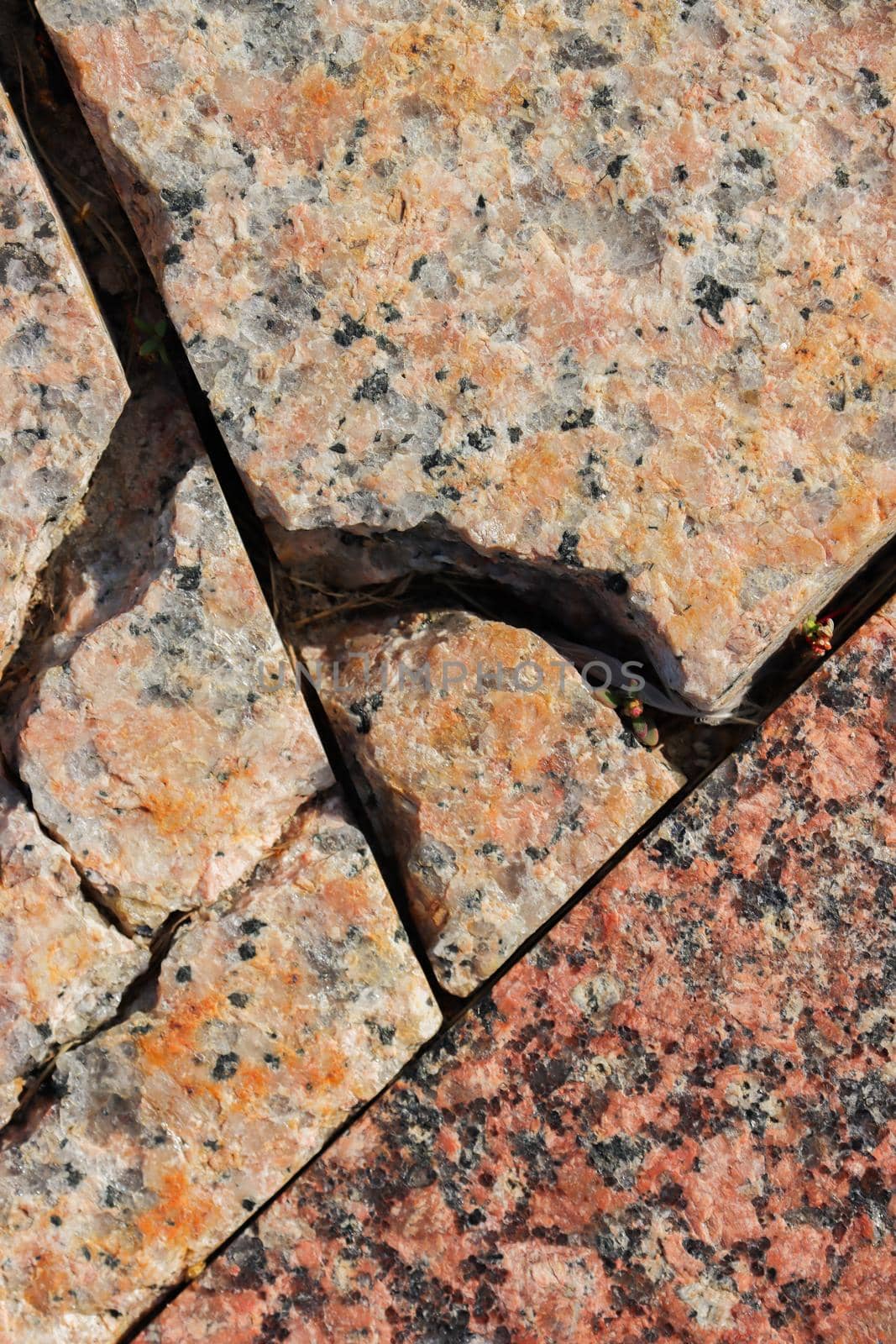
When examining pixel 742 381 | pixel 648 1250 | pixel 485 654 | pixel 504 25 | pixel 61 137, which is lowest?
pixel 648 1250

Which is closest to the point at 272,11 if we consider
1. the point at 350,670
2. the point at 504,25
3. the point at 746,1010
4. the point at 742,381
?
the point at 504,25

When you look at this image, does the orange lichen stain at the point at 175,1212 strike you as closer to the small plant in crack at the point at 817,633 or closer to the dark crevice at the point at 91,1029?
the dark crevice at the point at 91,1029

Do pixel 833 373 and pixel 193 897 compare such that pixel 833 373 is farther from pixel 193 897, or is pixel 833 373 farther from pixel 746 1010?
pixel 193 897

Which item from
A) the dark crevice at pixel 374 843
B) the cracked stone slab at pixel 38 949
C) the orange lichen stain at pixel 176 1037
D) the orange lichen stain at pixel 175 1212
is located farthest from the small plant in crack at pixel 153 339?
the orange lichen stain at pixel 175 1212

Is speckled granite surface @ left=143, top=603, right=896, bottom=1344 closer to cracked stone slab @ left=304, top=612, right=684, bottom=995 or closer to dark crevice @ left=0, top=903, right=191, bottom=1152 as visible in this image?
cracked stone slab @ left=304, top=612, right=684, bottom=995

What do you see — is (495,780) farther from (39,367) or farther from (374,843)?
(39,367)

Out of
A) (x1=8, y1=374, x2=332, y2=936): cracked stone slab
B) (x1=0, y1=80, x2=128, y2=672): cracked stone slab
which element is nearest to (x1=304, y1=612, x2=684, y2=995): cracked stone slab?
(x1=8, y1=374, x2=332, y2=936): cracked stone slab
